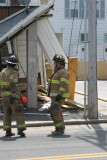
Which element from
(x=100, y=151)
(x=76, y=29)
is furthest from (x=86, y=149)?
(x=76, y=29)

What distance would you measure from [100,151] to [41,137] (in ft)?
6.57

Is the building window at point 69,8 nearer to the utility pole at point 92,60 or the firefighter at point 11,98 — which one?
the utility pole at point 92,60

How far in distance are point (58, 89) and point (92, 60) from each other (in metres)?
Result: 2.45

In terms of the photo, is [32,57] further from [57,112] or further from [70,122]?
[57,112]

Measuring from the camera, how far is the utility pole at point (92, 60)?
11.0 m

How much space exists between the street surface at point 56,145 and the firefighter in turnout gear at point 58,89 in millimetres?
380

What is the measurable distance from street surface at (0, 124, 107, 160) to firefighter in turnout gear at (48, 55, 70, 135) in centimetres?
38

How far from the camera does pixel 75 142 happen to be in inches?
318

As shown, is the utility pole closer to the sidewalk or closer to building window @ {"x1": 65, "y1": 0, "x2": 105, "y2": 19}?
the sidewalk

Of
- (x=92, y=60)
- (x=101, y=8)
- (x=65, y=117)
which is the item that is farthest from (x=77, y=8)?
(x=65, y=117)

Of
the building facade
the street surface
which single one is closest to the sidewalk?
the street surface

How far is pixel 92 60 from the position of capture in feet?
36.2

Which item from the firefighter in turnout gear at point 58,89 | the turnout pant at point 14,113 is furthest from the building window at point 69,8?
the turnout pant at point 14,113

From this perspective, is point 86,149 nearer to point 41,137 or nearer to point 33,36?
point 41,137
